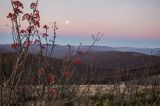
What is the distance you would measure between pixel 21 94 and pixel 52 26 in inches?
48.0

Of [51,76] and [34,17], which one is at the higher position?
[34,17]

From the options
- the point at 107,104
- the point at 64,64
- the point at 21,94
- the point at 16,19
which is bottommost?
the point at 107,104

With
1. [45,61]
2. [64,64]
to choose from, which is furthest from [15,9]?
[64,64]

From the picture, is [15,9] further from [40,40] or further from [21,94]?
[21,94]

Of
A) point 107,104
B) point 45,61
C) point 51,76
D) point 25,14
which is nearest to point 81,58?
point 51,76

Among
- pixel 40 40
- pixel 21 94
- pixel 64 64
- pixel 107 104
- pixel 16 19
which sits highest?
pixel 16 19

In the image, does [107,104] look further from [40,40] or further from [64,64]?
[64,64]

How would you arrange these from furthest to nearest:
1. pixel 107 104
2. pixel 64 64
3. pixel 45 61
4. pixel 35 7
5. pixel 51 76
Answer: pixel 107 104, pixel 51 76, pixel 35 7, pixel 45 61, pixel 64 64

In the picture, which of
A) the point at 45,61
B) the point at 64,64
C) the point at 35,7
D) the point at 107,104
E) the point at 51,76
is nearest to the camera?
the point at 64,64

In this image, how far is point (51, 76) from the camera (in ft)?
13.5

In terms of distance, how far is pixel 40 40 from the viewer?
4.32 metres

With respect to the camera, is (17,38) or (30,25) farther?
(30,25)

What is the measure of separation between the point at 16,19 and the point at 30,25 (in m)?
0.23

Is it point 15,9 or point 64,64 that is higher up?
point 15,9
